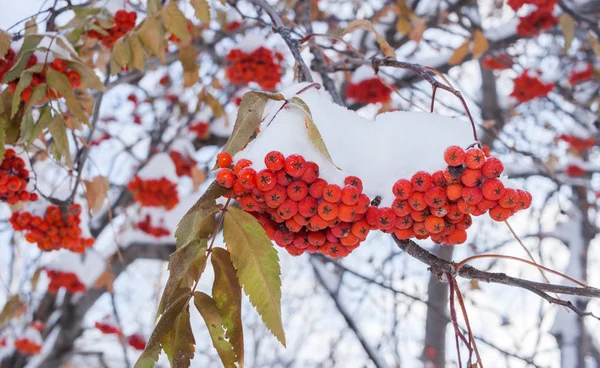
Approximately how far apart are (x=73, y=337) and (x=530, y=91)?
14.5 feet

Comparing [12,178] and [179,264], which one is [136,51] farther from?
[179,264]

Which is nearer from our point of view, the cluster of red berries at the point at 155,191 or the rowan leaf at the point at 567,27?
the rowan leaf at the point at 567,27

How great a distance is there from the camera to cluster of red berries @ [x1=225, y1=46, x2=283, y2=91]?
8.85 ft

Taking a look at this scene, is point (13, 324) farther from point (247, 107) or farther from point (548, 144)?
point (548, 144)

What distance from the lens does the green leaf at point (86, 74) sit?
1.42m

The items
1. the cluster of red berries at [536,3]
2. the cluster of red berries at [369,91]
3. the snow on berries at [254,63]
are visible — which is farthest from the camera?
the cluster of red berries at [369,91]

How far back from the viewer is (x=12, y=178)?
1448 mm

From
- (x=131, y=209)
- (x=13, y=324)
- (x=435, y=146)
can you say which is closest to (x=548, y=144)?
(x=131, y=209)

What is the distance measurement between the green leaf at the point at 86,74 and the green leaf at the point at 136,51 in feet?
0.42

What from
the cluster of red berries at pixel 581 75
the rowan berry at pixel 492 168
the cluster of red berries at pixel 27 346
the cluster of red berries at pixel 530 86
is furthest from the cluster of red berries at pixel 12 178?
the cluster of red berries at pixel 581 75

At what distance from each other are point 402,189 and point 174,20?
3.44 ft

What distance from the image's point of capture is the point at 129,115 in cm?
541

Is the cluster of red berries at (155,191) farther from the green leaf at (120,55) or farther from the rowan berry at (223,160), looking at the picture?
the rowan berry at (223,160)

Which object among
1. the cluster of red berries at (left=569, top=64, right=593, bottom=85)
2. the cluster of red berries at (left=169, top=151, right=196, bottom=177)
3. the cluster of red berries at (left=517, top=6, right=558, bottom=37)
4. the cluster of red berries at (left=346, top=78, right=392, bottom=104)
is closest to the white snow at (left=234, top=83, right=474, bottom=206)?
the cluster of red berries at (left=346, top=78, right=392, bottom=104)
